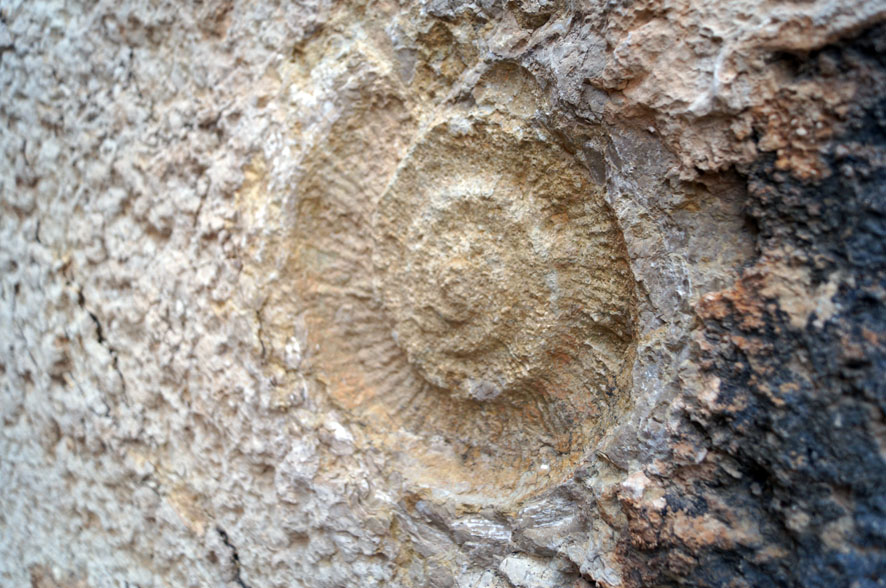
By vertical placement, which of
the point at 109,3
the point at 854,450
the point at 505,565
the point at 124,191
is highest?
the point at 109,3

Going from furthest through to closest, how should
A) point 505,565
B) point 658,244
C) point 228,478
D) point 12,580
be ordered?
point 12,580 → point 228,478 → point 505,565 → point 658,244

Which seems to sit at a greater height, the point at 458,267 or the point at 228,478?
the point at 458,267

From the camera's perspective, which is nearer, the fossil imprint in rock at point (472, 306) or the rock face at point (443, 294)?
the rock face at point (443, 294)

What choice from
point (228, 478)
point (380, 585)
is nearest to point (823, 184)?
point (380, 585)

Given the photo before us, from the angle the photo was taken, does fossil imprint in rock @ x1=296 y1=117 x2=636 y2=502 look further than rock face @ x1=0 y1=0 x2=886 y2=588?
Yes

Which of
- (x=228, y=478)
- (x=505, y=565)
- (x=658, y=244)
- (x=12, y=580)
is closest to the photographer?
(x=658, y=244)

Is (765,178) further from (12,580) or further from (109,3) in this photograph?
(12,580)
